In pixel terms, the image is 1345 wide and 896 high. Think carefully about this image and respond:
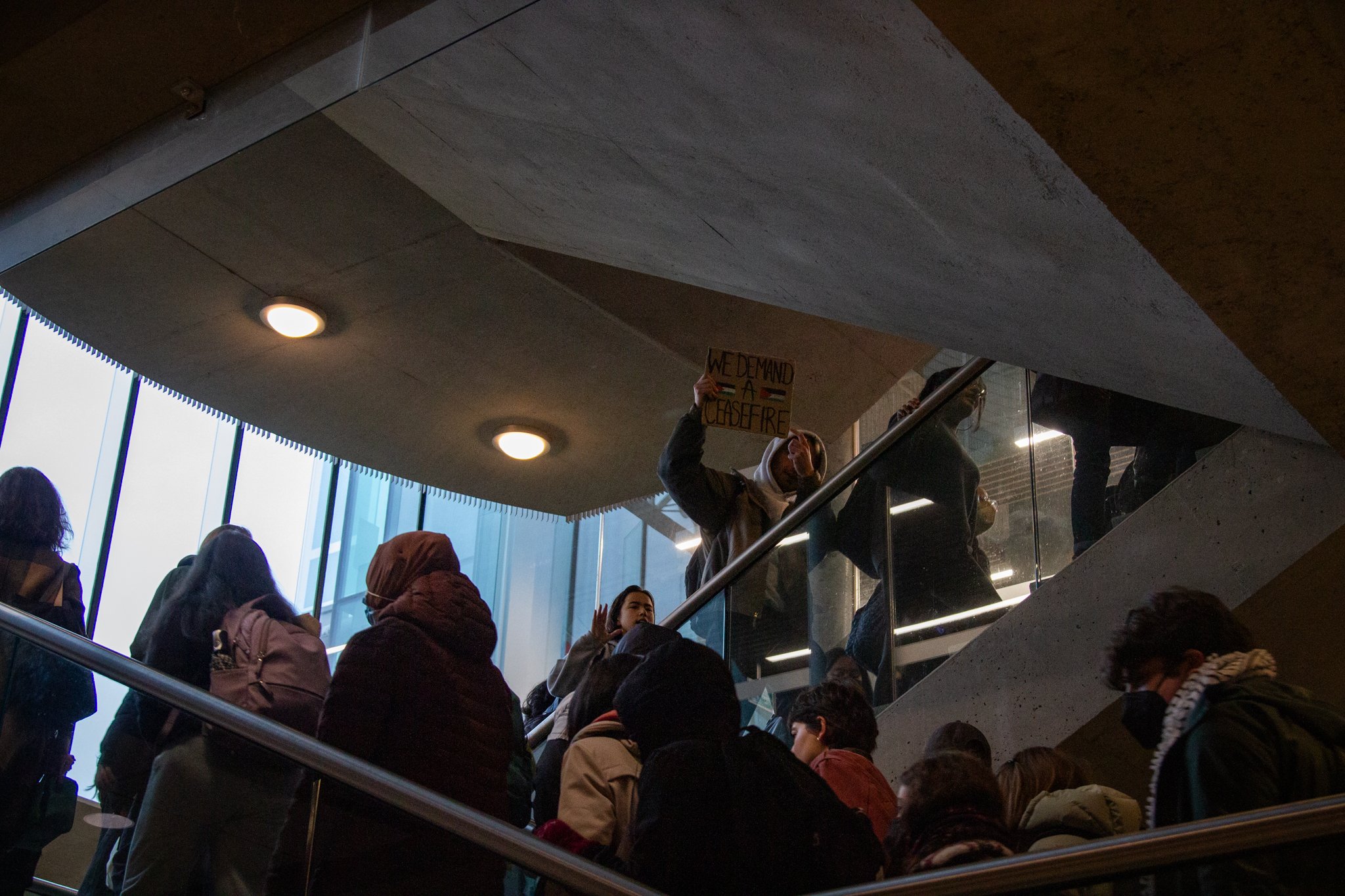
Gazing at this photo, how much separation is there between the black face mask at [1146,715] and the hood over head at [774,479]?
2705 millimetres

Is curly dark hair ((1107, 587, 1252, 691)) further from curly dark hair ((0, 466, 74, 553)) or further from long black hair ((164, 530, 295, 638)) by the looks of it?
curly dark hair ((0, 466, 74, 553))

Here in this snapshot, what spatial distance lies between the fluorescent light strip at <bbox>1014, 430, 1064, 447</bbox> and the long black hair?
2.66m

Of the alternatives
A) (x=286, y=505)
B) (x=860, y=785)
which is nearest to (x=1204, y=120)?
(x=860, y=785)

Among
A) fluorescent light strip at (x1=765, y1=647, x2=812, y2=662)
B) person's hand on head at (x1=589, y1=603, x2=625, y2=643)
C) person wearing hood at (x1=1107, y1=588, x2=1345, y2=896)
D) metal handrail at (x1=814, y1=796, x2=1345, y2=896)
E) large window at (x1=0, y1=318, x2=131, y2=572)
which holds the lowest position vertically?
metal handrail at (x1=814, y1=796, x2=1345, y2=896)

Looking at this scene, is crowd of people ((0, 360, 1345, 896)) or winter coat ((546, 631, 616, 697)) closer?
crowd of people ((0, 360, 1345, 896))

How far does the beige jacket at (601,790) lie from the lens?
3.13 meters

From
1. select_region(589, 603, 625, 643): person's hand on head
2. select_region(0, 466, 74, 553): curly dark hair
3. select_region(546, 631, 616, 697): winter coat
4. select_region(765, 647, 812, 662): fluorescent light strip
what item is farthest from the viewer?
select_region(589, 603, 625, 643): person's hand on head

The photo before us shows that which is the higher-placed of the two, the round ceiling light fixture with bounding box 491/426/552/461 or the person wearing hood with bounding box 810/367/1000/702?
the round ceiling light fixture with bounding box 491/426/552/461

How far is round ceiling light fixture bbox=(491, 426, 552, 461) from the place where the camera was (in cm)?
770

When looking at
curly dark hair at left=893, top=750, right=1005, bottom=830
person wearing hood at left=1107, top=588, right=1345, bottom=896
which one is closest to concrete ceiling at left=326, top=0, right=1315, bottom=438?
person wearing hood at left=1107, top=588, right=1345, bottom=896

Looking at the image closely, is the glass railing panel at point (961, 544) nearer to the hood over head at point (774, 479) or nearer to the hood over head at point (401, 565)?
the hood over head at point (774, 479)

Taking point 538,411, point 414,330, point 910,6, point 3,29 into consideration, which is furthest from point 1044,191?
point 538,411

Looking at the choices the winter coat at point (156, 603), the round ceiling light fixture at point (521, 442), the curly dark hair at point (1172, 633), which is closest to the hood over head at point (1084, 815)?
the curly dark hair at point (1172, 633)

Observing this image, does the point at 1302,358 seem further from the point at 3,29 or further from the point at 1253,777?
the point at 3,29
